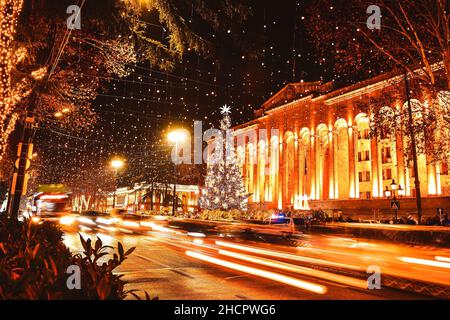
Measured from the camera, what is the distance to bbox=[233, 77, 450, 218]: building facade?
38875mm

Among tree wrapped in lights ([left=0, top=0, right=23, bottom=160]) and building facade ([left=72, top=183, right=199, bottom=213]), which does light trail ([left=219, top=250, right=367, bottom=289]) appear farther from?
building facade ([left=72, top=183, right=199, bottom=213])

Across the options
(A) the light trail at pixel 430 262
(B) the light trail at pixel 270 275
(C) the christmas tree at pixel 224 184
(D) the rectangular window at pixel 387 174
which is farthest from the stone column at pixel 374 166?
(B) the light trail at pixel 270 275

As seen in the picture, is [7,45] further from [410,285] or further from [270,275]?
[410,285]

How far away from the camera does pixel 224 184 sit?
5019cm

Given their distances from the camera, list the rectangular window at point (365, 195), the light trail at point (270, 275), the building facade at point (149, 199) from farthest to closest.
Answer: the building facade at point (149, 199) < the rectangular window at point (365, 195) < the light trail at point (270, 275)

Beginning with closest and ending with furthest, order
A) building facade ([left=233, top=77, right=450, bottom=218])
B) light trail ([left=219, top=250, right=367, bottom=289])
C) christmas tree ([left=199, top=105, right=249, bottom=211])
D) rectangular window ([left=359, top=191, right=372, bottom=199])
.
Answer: light trail ([left=219, top=250, right=367, bottom=289]) → building facade ([left=233, top=77, right=450, bottom=218]) → rectangular window ([left=359, top=191, right=372, bottom=199]) → christmas tree ([left=199, top=105, right=249, bottom=211])

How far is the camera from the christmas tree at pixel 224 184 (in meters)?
49.6

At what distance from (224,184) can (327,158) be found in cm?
1463

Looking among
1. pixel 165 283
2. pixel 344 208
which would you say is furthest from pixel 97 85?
pixel 344 208

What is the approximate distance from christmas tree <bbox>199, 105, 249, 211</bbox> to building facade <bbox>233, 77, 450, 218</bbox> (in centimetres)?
888

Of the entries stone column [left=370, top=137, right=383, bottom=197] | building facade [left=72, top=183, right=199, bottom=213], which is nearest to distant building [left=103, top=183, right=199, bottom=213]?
building facade [left=72, top=183, right=199, bottom=213]

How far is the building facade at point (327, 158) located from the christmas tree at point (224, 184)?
8.88 meters

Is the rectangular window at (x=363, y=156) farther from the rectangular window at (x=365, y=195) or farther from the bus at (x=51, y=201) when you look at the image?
the bus at (x=51, y=201)
